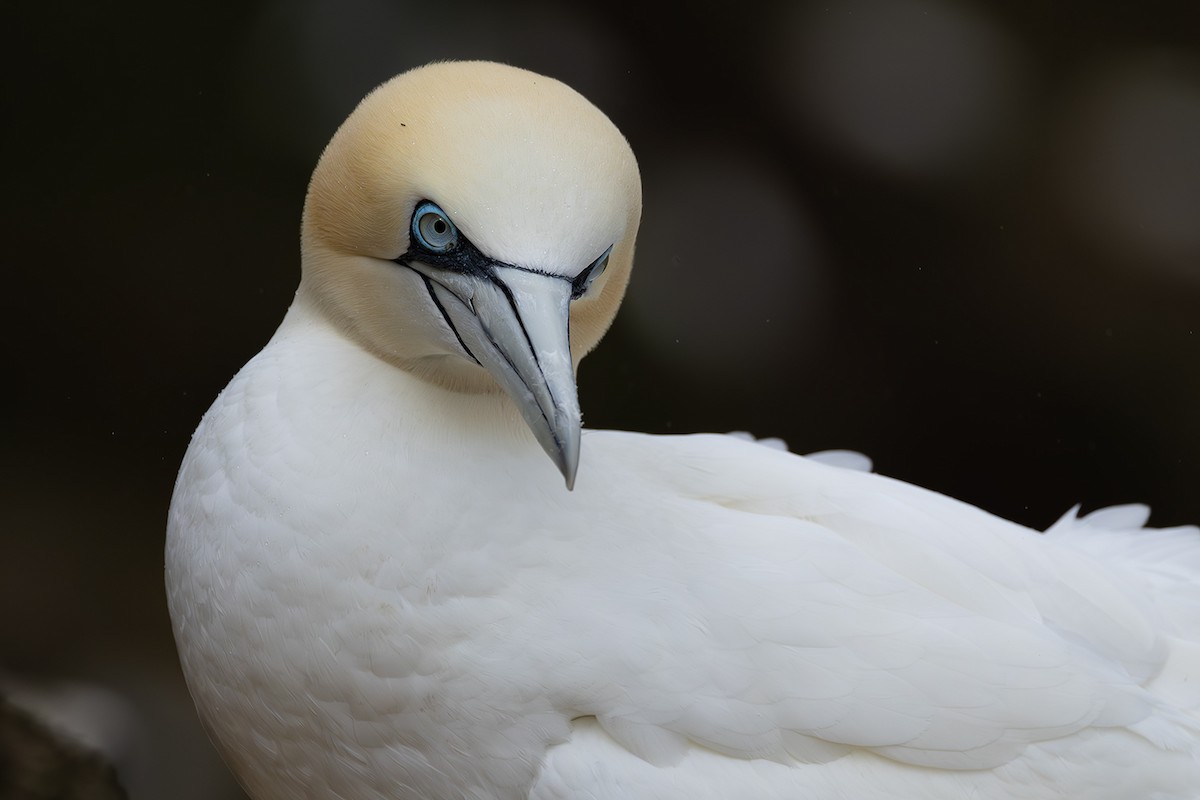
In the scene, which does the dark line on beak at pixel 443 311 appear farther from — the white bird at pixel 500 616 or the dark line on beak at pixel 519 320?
the dark line on beak at pixel 519 320

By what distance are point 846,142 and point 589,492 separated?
2445 mm

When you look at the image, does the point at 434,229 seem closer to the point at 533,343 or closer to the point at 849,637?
the point at 533,343

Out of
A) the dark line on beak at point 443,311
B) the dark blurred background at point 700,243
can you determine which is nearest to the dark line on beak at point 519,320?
the dark line on beak at point 443,311

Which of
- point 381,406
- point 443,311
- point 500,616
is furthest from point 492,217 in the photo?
point 500,616

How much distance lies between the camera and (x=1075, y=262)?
172 inches

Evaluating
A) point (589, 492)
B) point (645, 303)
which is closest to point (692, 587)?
point (589, 492)

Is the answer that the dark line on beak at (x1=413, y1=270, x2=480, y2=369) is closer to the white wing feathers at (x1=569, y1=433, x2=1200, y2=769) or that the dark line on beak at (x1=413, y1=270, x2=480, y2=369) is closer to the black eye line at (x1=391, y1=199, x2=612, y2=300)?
the black eye line at (x1=391, y1=199, x2=612, y2=300)

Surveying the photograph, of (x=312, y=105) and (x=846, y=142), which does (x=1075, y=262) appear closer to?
(x=846, y=142)

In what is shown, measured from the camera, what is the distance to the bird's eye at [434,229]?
70.9 inches

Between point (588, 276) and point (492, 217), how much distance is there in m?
0.18

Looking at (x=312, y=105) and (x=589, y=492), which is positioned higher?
(x=312, y=105)

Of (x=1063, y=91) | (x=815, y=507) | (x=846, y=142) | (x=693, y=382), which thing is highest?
(x=1063, y=91)

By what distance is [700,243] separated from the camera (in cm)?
455

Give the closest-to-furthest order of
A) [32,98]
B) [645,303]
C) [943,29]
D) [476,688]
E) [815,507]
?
[476,688] < [815,507] < [32,98] < [943,29] < [645,303]
